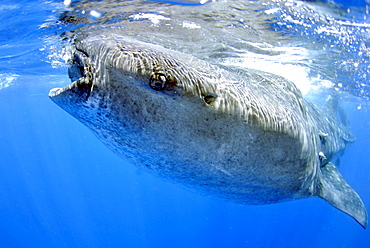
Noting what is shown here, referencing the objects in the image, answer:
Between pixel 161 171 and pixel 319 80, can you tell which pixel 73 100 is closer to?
pixel 161 171

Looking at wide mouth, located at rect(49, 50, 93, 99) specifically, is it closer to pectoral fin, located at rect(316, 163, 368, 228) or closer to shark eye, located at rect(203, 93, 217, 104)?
shark eye, located at rect(203, 93, 217, 104)

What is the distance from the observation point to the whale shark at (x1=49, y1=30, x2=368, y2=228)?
6.47 feet

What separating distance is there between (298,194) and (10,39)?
1052cm

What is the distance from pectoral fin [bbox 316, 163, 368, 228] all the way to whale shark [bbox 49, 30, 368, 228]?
4.17 ft

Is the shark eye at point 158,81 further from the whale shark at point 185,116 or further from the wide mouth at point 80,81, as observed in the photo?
the wide mouth at point 80,81

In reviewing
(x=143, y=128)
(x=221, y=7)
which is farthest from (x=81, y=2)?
(x=143, y=128)

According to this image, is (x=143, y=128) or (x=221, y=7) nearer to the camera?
(x=143, y=128)

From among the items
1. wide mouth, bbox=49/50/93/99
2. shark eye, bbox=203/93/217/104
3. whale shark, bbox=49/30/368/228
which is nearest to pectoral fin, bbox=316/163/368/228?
whale shark, bbox=49/30/368/228

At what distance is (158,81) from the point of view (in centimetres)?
192

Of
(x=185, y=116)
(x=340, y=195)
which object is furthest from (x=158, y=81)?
(x=340, y=195)

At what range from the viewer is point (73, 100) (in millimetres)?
2100

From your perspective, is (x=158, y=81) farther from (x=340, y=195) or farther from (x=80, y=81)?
(x=340, y=195)

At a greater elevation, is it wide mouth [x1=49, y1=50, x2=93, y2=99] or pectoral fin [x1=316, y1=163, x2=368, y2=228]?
wide mouth [x1=49, y1=50, x2=93, y2=99]

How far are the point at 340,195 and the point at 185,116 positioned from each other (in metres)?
3.43
